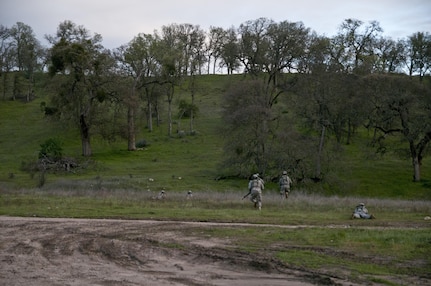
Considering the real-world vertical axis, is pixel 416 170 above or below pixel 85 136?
below

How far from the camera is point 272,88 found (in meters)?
61.7

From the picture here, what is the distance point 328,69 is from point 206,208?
102 ft

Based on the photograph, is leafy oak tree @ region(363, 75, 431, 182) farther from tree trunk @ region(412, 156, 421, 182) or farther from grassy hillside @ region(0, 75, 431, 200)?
grassy hillside @ region(0, 75, 431, 200)

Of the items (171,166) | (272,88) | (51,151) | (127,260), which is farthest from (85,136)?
(127,260)

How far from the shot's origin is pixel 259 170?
45.8 meters

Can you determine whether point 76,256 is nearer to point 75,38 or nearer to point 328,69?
point 328,69

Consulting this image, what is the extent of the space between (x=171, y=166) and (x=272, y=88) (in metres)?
16.2

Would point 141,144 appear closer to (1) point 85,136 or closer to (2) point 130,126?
(2) point 130,126

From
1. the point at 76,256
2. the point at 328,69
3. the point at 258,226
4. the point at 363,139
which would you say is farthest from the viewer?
the point at 363,139

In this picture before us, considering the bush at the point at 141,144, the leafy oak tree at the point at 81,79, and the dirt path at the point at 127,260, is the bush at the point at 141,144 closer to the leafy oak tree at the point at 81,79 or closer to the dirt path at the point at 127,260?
the leafy oak tree at the point at 81,79

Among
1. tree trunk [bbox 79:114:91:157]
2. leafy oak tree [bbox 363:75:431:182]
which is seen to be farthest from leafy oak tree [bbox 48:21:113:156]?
leafy oak tree [bbox 363:75:431:182]

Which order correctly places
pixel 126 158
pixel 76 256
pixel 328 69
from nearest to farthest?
pixel 76 256 < pixel 328 69 < pixel 126 158

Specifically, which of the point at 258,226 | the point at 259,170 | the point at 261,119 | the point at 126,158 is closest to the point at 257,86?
the point at 261,119

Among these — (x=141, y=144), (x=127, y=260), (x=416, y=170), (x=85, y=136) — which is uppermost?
(x=85, y=136)
